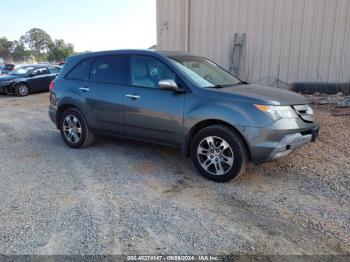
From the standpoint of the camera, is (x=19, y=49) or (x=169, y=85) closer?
(x=169, y=85)

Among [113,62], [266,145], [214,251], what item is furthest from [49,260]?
[113,62]

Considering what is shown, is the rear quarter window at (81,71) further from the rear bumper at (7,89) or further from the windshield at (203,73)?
the rear bumper at (7,89)

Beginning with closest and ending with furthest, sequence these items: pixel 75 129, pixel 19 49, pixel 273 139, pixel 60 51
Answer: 1. pixel 273 139
2. pixel 75 129
3. pixel 60 51
4. pixel 19 49

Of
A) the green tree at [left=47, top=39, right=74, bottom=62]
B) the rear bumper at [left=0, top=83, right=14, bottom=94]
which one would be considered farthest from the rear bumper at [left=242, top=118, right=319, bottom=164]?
the green tree at [left=47, top=39, right=74, bottom=62]

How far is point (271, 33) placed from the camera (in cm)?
1022

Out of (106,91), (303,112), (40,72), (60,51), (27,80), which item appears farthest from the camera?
(60,51)

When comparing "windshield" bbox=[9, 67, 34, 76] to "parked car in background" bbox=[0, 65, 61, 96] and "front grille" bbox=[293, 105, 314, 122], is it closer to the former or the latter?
"parked car in background" bbox=[0, 65, 61, 96]

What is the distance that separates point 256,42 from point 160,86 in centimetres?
727

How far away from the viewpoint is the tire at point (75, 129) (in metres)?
5.54

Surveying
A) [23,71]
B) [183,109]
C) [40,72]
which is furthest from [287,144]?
[23,71]

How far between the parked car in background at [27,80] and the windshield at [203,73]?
40.1ft

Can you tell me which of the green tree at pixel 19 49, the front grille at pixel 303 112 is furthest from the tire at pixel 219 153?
the green tree at pixel 19 49

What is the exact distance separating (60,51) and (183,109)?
59.0 meters

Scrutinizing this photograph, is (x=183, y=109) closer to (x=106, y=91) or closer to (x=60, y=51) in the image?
(x=106, y=91)
